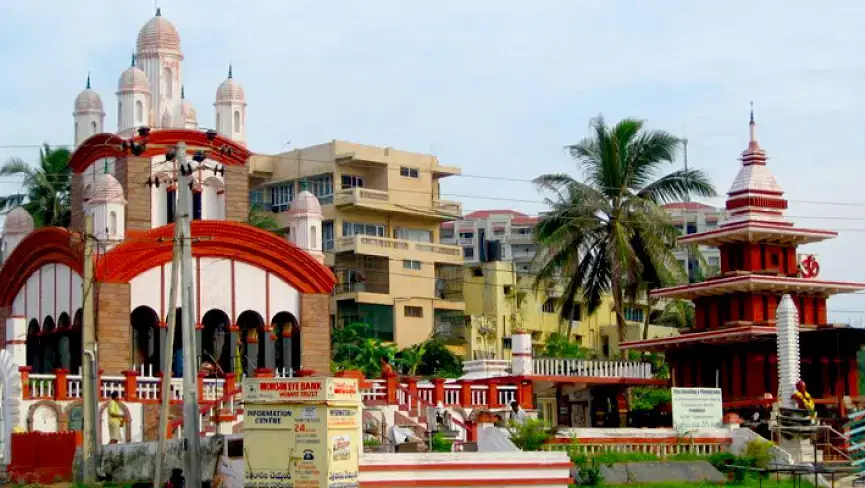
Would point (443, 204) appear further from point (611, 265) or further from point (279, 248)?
point (279, 248)

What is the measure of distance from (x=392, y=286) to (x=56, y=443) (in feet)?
136

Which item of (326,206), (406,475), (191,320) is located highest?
(326,206)

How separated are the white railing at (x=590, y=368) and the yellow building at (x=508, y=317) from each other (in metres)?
24.8

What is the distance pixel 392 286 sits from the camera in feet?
251

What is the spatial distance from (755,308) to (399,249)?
31.2 m

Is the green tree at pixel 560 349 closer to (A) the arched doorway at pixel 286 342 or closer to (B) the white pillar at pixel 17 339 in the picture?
(A) the arched doorway at pixel 286 342

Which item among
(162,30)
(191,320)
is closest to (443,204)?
(162,30)

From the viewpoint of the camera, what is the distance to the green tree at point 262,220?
72.5 m

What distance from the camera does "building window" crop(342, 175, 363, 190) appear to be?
78688 mm

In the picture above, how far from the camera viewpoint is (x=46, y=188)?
6556cm

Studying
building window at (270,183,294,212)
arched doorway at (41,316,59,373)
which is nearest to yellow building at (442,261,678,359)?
building window at (270,183,294,212)

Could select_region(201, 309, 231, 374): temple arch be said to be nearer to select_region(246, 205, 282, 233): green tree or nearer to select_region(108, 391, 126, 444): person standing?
select_region(108, 391, 126, 444): person standing

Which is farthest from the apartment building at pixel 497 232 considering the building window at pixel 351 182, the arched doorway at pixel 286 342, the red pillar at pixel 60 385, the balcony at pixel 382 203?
the red pillar at pixel 60 385

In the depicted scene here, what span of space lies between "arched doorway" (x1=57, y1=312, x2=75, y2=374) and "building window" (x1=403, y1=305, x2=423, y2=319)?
31628 mm
